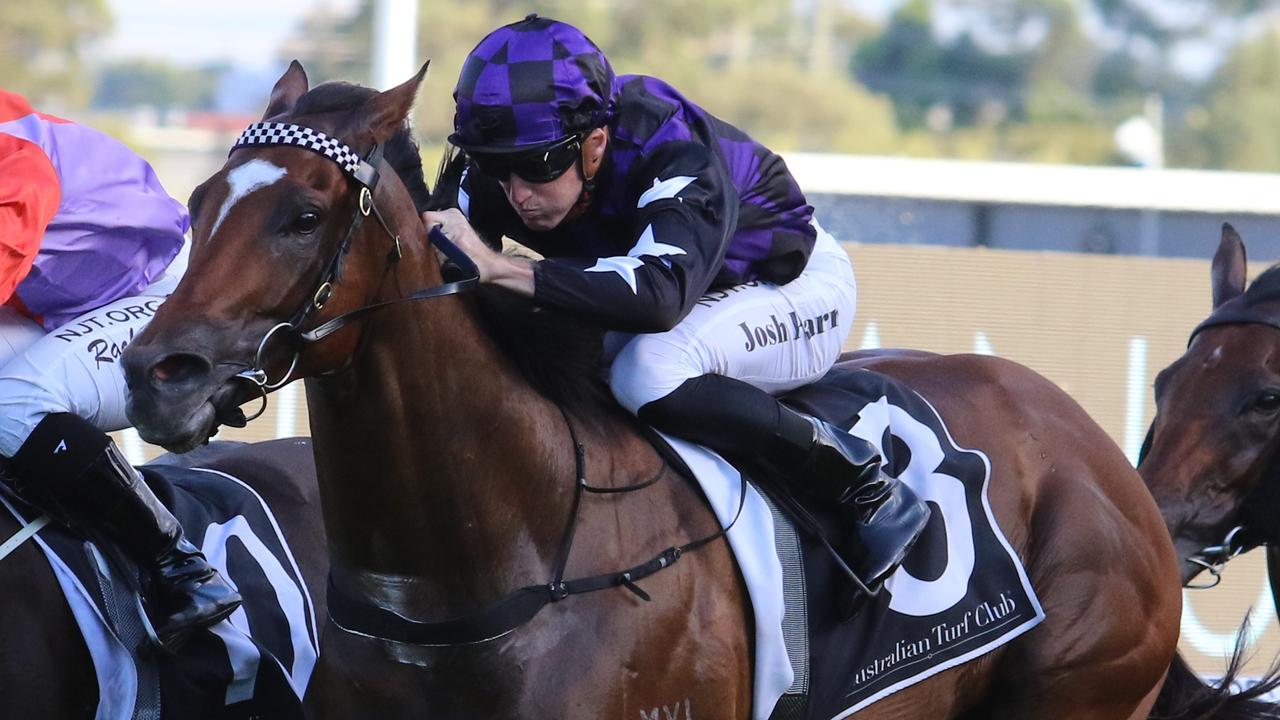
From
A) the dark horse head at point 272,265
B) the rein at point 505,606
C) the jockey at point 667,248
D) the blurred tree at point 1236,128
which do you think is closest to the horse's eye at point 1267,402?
the jockey at point 667,248

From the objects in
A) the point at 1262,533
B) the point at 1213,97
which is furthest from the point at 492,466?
the point at 1213,97

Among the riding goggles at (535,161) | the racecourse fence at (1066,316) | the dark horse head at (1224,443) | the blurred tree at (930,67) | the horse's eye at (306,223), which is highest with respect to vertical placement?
the horse's eye at (306,223)

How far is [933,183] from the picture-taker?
6977 millimetres

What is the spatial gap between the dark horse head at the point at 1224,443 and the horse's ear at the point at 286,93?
2.51 meters

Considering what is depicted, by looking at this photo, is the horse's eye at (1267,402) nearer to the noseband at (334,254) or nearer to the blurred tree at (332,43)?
the noseband at (334,254)

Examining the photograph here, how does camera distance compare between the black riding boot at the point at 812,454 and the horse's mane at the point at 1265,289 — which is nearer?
the black riding boot at the point at 812,454

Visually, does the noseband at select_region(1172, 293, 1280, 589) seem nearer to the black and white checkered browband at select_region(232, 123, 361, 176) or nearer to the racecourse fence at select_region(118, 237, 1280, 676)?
the racecourse fence at select_region(118, 237, 1280, 676)

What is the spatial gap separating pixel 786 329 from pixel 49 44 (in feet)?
64.0

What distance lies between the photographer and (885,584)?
323cm

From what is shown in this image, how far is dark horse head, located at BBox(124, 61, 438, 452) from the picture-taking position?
7.62 ft

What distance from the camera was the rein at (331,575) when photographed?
2.44 m

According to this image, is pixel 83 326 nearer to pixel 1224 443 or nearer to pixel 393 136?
pixel 393 136

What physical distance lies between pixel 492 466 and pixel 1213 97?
2508cm

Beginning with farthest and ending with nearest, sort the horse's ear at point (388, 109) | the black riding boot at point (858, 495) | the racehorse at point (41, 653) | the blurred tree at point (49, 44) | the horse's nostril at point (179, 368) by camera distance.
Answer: the blurred tree at point (49, 44) < the racehorse at point (41, 653) < the black riding boot at point (858, 495) < the horse's ear at point (388, 109) < the horse's nostril at point (179, 368)
